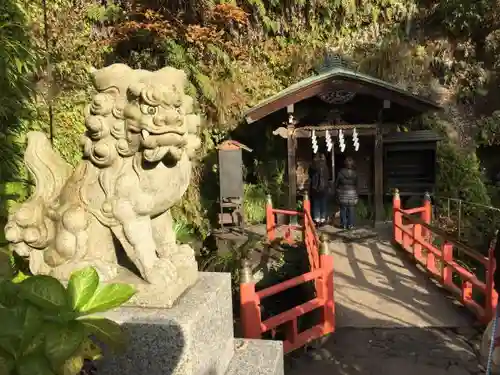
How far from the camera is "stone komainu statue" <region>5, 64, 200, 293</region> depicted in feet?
7.12

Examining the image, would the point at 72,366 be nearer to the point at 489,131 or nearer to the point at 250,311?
the point at 250,311

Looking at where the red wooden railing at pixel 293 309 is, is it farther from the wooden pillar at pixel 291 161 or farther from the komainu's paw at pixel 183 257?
the wooden pillar at pixel 291 161

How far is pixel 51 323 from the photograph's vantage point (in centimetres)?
110

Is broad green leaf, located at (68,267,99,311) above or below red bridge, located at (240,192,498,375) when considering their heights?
above

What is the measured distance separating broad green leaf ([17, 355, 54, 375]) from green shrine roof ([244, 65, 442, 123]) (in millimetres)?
8259

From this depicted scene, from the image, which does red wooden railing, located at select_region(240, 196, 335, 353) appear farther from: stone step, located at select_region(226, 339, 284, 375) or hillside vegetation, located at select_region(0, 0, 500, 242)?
hillside vegetation, located at select_region(0, 0, 500, 242)

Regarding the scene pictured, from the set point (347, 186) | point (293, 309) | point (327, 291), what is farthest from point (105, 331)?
point (347, 186)

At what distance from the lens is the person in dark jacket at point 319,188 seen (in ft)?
30.7

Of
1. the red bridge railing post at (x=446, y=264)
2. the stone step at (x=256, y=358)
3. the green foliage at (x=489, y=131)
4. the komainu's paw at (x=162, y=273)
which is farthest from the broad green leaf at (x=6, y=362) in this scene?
the green foliage at (x=489, y=131)

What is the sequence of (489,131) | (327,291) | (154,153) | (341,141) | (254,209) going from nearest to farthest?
(154,153) < (327,291) < (341,141) < (254,209) < (489,131)

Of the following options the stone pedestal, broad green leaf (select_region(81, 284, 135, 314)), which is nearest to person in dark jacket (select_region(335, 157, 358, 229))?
the stone pedestal

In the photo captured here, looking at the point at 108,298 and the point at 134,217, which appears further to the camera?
the point at 134,217

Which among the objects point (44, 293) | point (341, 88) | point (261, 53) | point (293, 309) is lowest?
point (293, 309)

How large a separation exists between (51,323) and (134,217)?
3.81 ft
